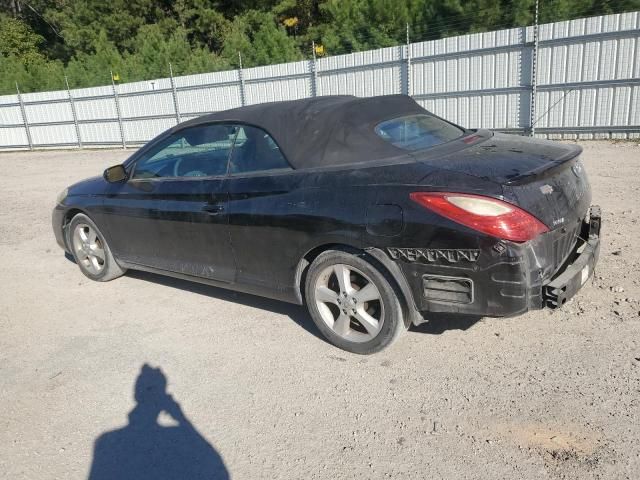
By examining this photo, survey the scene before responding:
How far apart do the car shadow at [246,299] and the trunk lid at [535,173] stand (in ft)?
5.07

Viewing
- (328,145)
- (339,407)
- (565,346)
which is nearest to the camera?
(339,407)

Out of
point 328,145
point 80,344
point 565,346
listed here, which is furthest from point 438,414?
point 80,344

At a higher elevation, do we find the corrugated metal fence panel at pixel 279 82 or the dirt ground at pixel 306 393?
the corrugated metal fence panel at pixel 279 82

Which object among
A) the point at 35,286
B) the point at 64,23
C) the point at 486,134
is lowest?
the point at 35,286

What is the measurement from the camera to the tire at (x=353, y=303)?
3.30m

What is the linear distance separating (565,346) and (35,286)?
489cm

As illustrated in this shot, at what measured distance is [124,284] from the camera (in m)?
5.34

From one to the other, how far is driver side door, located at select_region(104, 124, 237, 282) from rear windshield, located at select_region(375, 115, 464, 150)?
117cm

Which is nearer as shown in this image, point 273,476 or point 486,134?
point 273,476

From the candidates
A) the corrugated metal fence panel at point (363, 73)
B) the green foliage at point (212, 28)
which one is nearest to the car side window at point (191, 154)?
the corrugated metal fence panel at point (363, 73)

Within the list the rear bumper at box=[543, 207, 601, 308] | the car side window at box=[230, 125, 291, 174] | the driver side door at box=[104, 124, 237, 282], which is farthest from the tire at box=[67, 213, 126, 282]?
the rear bumper at box=[543, 207, 601, 308]

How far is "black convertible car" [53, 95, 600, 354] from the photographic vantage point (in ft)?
9.62

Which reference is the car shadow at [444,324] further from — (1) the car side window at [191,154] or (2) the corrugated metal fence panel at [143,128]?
(2) the corrugated metal fence panel at [143,128]

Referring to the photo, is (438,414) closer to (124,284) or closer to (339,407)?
(339,407)
